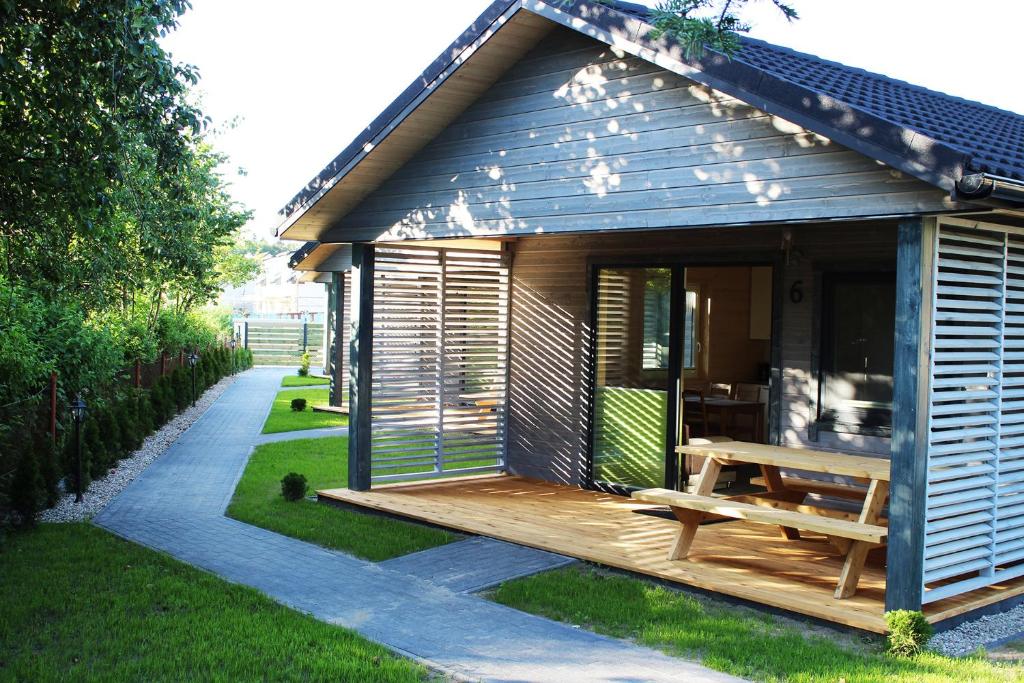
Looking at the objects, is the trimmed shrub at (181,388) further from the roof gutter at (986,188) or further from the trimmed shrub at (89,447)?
the roof gutter at (986,188)

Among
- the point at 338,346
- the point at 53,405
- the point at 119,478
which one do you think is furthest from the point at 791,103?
the point at 338,346

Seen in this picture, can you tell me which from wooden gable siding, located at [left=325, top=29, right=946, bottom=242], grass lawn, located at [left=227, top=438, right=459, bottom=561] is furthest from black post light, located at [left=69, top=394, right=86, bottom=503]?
wooden gable siding, located at [left=325, top=29, right=946, bottom=242]

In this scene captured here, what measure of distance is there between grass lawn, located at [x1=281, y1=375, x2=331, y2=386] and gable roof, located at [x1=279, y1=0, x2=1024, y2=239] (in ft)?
66.0

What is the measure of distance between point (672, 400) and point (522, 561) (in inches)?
120

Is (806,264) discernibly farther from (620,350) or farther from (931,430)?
(931,430)

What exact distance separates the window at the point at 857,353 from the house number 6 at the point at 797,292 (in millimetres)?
219

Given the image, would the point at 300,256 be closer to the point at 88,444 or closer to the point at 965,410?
the point at 88,444

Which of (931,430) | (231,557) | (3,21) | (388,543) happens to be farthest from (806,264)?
(3,21)

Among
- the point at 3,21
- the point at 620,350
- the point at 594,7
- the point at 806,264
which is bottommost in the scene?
the point at 620,350

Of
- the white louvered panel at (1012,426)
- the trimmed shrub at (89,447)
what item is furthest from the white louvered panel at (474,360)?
the white louvered panel at (1012,426)

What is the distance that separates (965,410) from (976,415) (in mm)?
477

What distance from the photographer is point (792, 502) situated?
865 cm

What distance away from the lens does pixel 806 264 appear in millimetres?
9445

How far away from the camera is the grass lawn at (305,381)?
30422 mm
